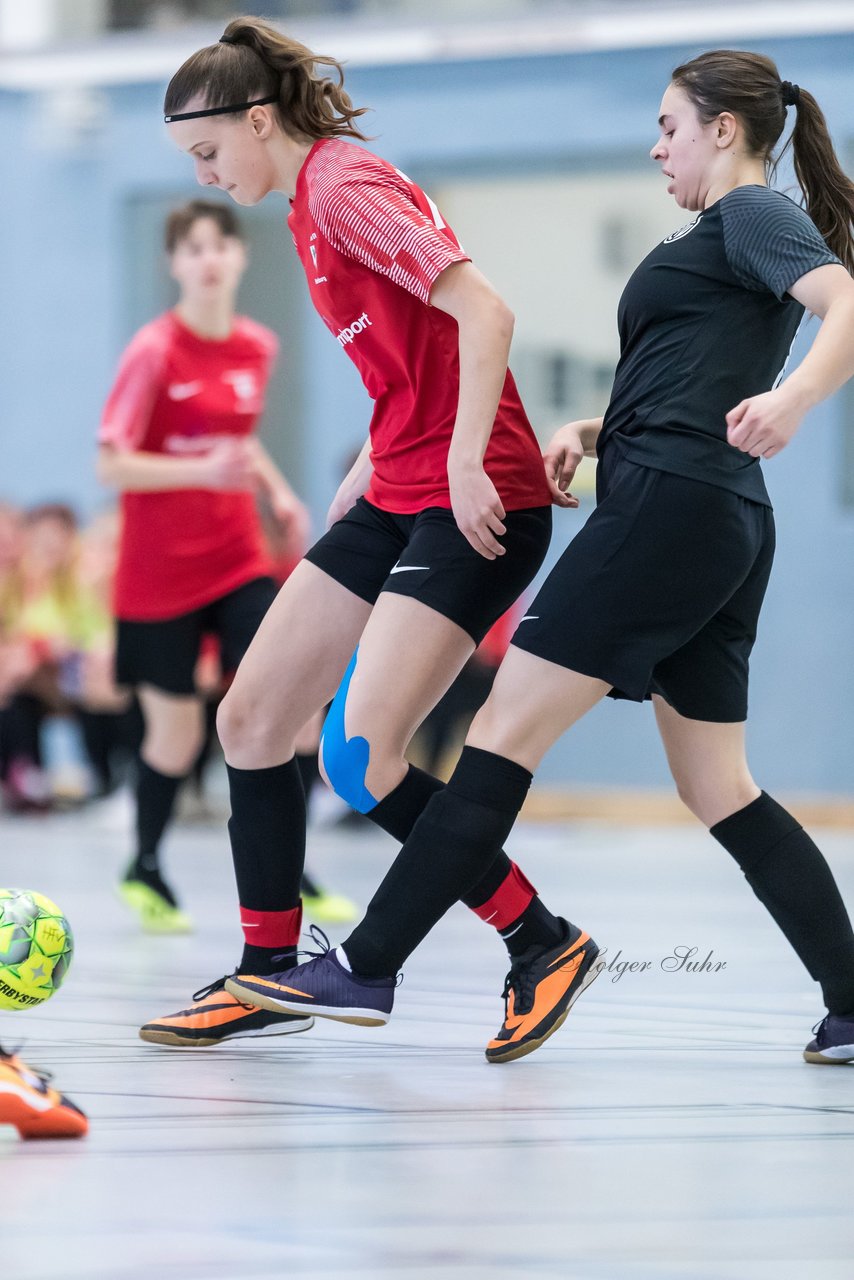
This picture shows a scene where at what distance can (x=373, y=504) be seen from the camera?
127 inches

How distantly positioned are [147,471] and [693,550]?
2.50 m

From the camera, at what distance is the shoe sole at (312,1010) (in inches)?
116

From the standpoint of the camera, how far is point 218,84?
3.11 meters

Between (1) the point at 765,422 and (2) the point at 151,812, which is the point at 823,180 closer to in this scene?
(1) the point at 765,422

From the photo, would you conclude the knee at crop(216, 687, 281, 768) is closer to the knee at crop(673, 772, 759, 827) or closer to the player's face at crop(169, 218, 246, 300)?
the knee at crop(673, 772, 759, 827)

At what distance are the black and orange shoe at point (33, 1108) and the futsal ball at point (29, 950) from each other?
26.3 inches

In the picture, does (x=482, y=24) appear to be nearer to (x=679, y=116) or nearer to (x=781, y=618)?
(x=781, y=618)

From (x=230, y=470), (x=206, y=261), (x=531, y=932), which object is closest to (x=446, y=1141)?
(x=531, y=932)

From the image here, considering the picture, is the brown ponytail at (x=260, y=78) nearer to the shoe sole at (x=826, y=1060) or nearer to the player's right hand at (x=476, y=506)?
the player's right hand at (x=476, y=506)

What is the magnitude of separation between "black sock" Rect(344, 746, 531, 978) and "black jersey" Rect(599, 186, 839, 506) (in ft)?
1.76

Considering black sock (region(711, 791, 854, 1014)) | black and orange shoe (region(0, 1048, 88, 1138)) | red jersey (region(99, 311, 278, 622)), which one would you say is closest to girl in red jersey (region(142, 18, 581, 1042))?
black sock (region(711, 791, 854, 1014))

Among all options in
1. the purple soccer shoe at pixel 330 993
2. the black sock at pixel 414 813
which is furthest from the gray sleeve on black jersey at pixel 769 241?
the purple soccer shoe at pixel 330 993

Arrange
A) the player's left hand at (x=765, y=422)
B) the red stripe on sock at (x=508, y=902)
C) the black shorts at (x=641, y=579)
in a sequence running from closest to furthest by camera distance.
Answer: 1. the player's left hand at (x=765, y=422)
2. the black shorts at (x=641, y=579)
3. the red stripe on sock at (x=508, y=902)

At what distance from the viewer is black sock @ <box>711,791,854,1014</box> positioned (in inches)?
121
